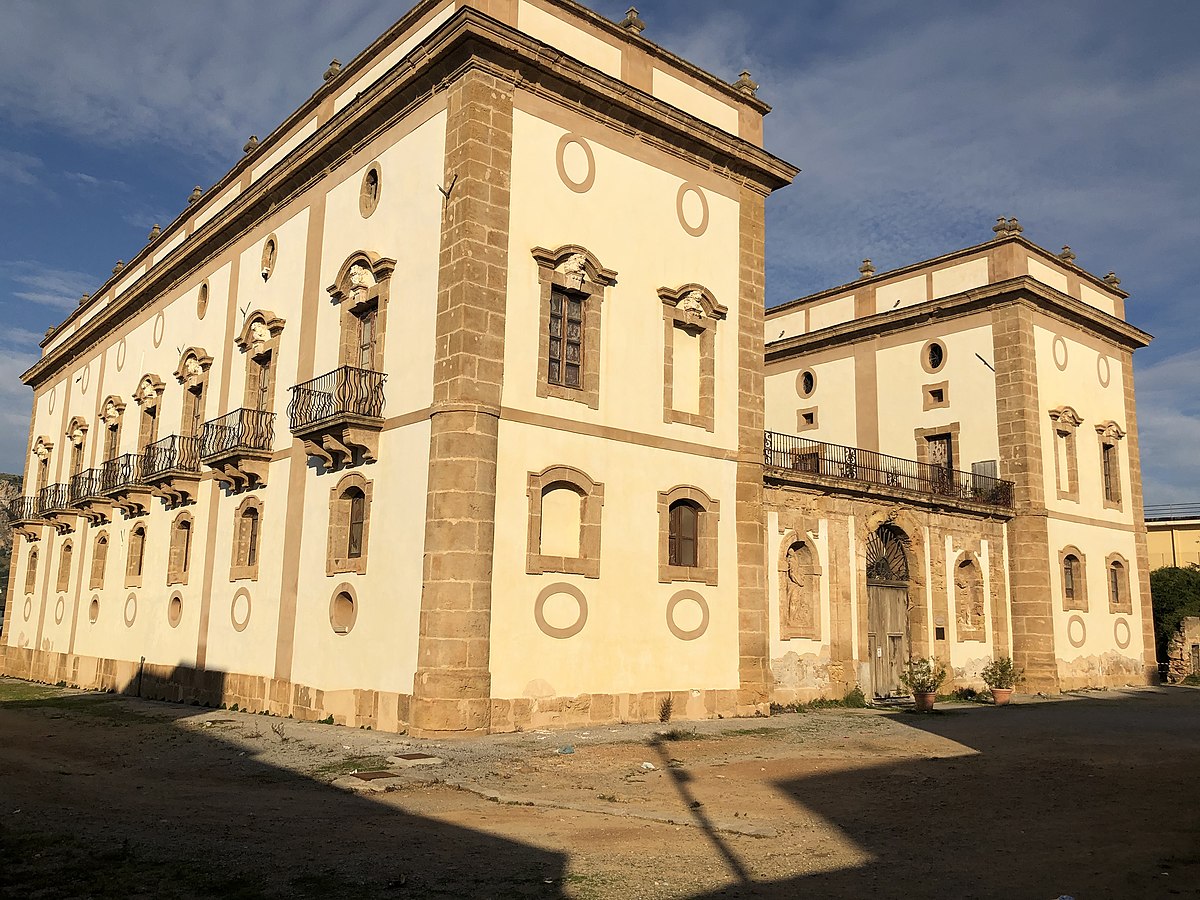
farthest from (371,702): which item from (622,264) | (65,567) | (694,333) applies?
(65,567)

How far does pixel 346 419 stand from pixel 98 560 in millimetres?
17147

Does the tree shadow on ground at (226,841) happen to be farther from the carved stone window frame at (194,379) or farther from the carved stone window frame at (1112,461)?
the carved stone window frame at (1112,461)

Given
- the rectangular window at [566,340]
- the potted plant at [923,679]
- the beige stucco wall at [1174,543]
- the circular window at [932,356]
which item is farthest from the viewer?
the beige stucco wall at [1174,543]

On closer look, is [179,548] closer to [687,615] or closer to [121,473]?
[121,473]

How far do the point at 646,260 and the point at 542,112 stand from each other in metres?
3.29

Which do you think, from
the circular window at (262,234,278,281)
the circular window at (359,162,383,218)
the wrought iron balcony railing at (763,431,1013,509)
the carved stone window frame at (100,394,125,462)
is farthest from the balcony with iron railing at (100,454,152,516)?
the wrought iron balcony railing at (763,431,1013,509)

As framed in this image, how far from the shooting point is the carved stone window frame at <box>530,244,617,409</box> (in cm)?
1677

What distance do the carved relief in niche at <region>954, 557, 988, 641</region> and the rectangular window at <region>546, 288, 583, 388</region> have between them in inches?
539

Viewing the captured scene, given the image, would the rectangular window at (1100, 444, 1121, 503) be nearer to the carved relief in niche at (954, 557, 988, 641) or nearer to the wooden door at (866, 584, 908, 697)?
the carved relief in niche at (954, 557, 988, 641)

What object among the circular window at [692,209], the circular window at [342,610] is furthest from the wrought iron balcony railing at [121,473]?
the circular window at [692,209]

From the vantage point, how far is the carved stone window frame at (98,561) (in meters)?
29.3

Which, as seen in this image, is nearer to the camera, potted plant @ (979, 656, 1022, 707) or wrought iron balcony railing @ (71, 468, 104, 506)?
potted plant @ (979, 656, 1022, 707)

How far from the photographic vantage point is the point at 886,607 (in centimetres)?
2398

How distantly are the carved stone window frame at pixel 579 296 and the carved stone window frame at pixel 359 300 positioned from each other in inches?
114
